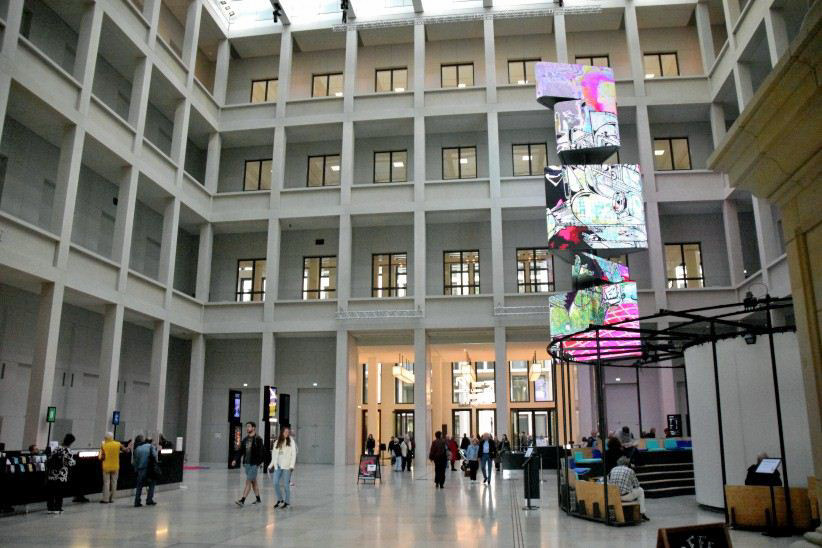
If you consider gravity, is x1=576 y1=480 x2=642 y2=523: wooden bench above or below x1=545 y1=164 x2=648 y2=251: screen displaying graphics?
below

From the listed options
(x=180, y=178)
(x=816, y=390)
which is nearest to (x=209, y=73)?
(x=180, y=178)

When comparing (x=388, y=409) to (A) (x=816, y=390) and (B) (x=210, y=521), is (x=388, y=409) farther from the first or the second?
(A) (x=816, y=390)

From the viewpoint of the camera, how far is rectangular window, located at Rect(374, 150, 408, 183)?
108 ft

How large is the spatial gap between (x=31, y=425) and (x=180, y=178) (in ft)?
42.4

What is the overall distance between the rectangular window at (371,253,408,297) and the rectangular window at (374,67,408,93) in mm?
8875

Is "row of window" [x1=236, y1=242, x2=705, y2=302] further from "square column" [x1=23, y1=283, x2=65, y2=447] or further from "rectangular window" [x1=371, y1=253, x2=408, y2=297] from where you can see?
"square column" [x1=23, y1=283, x2=65, y2=447]

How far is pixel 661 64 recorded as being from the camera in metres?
32.2

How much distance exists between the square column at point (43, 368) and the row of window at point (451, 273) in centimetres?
1295

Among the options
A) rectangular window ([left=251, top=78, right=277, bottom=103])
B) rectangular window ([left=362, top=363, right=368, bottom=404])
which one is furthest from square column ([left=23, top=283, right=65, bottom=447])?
rectangular window ([left=362, top=363, right=368, bottom=404])

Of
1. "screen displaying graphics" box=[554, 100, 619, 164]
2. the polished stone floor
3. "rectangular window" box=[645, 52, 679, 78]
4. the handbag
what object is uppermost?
"rectangular window" box=[645, 52, 679, 78]

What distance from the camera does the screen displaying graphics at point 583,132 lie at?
2600cm

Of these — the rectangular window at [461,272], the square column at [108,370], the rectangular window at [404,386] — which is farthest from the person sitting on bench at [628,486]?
the rectangular window at [404,386]

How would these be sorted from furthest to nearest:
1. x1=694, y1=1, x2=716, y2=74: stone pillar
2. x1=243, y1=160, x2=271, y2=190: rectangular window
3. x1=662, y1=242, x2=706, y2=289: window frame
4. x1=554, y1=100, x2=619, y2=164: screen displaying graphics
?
x1=243, y1=160, x2=271, y2=190: rectangular window
x1=662, y1=242, x2=706, y2=289: window frame
x1=694, y1=1, x2=716, y2=74: stone pillar
x1=554, y1=100, x2=619, y2=164: screen displaying graphics

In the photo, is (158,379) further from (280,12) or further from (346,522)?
(280,12)
